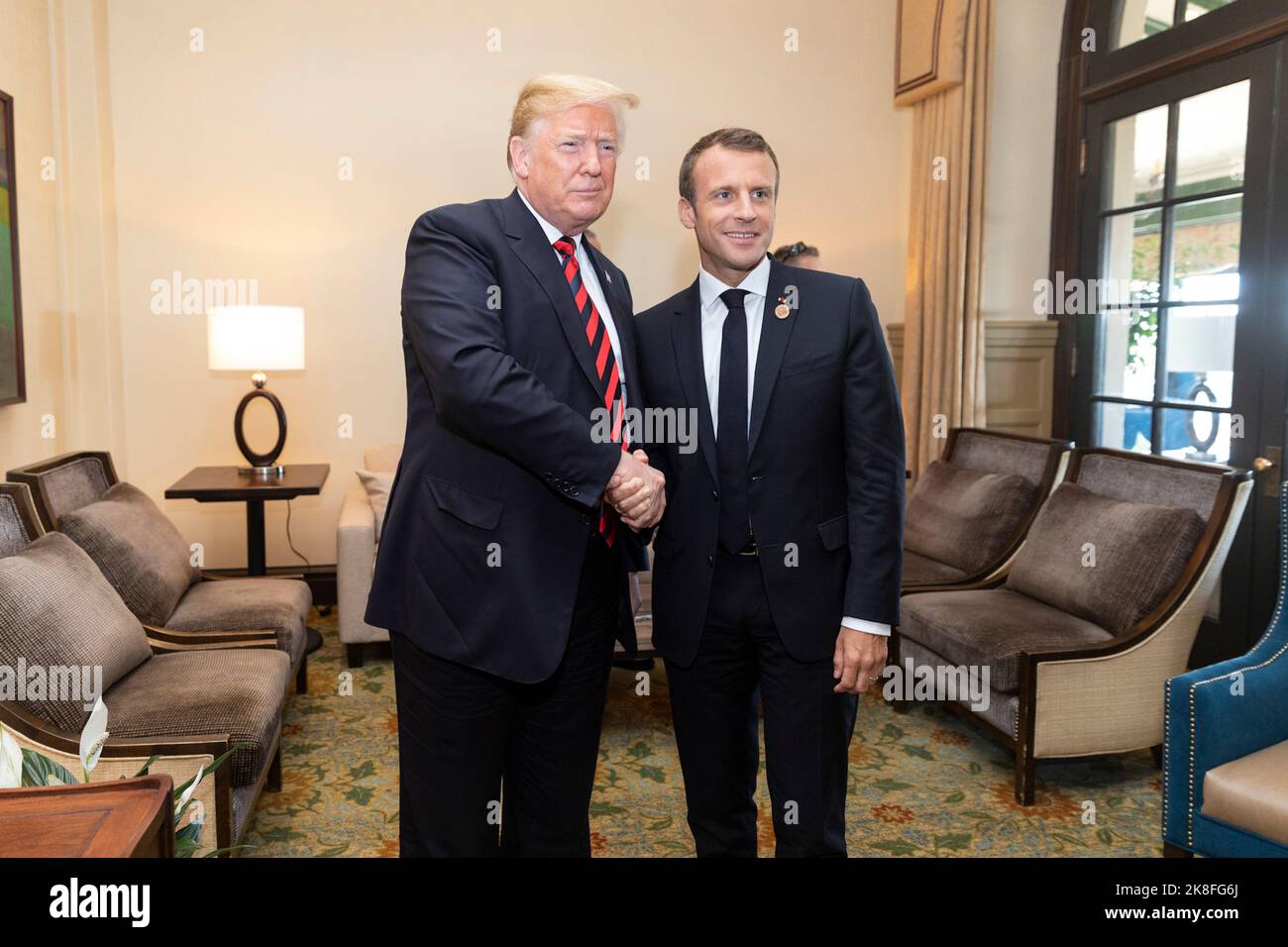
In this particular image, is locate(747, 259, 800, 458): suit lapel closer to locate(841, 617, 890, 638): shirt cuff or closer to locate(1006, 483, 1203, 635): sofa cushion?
locate(841, 617, 890, 638): shirt cuff

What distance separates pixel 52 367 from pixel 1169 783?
447 centimetres

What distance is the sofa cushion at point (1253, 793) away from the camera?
205cm

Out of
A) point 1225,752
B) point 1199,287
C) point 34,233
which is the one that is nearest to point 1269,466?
point 1199,287

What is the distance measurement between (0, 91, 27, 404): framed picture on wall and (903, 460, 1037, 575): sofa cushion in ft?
11.9

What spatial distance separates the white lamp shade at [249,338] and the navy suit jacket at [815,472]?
318 cm

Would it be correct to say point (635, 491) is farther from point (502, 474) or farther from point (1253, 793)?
point (1253, 793)

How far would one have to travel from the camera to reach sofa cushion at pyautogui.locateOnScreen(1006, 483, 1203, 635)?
3021 millimetres

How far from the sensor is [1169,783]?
2.30 meters

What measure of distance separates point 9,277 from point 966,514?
3.78 meters

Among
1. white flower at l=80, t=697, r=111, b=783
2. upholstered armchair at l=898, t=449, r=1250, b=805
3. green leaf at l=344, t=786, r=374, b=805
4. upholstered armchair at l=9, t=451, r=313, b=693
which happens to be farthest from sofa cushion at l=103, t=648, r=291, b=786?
upholstered armchair at l=898, t=449, r=1250, b=805

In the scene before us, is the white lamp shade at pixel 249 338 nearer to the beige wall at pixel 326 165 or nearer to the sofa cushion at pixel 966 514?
the beige wall at pixel 326 165

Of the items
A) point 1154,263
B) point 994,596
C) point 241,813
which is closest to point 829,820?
point 241,813

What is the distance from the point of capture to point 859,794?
3.04m

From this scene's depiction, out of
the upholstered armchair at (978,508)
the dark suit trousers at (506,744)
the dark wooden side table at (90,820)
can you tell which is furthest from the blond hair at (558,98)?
the upholstered armchair at (978,508)
